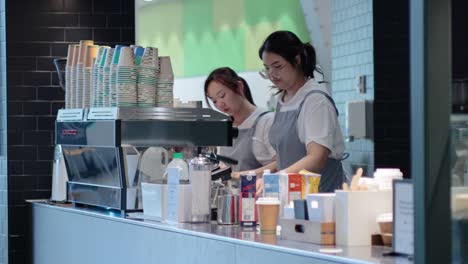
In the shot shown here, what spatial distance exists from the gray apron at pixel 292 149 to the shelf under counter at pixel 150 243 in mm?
843

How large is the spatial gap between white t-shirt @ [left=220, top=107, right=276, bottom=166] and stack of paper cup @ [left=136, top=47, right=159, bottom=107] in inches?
35.9

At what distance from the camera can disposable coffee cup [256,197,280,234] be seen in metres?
3.43

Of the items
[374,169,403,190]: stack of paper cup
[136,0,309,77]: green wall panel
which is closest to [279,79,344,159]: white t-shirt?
[374,169,403,190]: stack of paper cup

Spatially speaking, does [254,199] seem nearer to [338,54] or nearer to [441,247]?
[441,247]

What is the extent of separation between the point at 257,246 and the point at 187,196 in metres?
0.86

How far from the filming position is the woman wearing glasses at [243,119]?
5.36 m

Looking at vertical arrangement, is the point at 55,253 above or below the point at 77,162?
below

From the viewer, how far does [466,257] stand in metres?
2.21

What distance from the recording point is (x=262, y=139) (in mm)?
5371

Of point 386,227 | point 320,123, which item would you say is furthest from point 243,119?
point 386,227

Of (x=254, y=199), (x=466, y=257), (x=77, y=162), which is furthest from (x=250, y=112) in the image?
(x=466, y=257)

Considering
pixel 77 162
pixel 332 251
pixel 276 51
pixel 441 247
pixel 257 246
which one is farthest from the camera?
pixel 77 162

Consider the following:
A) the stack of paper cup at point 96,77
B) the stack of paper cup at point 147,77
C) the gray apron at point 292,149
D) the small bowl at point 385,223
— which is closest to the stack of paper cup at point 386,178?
the small bowl at point 385,223

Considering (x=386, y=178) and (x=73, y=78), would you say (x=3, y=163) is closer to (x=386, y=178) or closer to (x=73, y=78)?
(x=73, y=78)
